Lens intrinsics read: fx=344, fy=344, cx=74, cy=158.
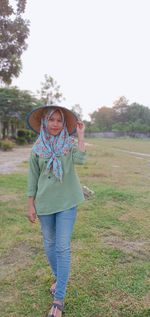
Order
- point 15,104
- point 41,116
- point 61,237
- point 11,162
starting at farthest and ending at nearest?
point 15,104 → point 11,162 → point 41,116 → point 61,237

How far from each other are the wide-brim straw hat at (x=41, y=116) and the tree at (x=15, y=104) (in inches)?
1029

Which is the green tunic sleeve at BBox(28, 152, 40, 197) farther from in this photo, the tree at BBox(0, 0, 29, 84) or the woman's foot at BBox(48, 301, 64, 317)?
the tree at BBox(0, 0, 29, 84)

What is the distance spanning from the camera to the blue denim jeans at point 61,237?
8.05 ft

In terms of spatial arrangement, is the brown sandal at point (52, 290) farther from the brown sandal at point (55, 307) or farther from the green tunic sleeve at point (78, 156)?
the green tunic sleeve at point (78, 156)

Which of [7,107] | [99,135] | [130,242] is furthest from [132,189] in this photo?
[99,135]

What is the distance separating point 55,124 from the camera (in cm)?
254

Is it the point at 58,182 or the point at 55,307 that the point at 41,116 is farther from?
the point at 55,307

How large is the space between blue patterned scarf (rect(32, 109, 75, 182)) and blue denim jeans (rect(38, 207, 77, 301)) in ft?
0.92

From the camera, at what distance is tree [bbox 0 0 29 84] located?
8617 mm

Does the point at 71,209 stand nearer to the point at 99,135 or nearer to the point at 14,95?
the point at 14,95

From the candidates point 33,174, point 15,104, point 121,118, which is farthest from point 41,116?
point 121,118

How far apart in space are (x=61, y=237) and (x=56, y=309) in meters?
0.54

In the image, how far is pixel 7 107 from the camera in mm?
29312

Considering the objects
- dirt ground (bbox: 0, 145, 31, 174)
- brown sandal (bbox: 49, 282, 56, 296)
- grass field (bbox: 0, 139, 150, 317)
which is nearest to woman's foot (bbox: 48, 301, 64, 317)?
grass field (bbox: 0, 139, 150, 317)
